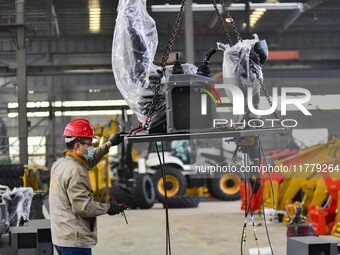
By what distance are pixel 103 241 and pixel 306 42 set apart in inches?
543

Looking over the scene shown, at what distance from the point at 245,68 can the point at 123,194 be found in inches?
405

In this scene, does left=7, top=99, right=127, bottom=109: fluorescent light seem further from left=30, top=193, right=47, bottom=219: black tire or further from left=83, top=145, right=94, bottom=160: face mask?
left=83, top=145, right=94, bottom=160: face mask

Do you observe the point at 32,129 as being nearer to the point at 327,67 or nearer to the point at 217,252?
the point at 327,67

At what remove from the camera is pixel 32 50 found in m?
21.9

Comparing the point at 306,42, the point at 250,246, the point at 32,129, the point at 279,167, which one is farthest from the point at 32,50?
the point at 250,246

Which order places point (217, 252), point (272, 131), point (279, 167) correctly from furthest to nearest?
1. point (279, 167)
2. point (217, 252)
3. point (272, 131)

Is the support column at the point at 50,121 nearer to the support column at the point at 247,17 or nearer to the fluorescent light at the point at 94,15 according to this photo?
the fluorescent light at the point at 94,15

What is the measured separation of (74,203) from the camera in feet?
14.0

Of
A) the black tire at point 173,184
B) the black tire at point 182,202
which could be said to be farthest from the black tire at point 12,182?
the black tire at point 173,184

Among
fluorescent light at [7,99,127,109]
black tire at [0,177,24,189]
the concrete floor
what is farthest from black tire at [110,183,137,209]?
fluorescent light at [7,99,127,109]

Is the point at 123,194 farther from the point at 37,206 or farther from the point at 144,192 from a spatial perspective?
the point at 37,206

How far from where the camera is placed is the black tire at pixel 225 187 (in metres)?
16.3

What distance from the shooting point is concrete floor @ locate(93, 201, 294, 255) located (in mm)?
8211

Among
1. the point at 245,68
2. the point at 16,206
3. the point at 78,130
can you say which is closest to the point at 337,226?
the point at 16,206
